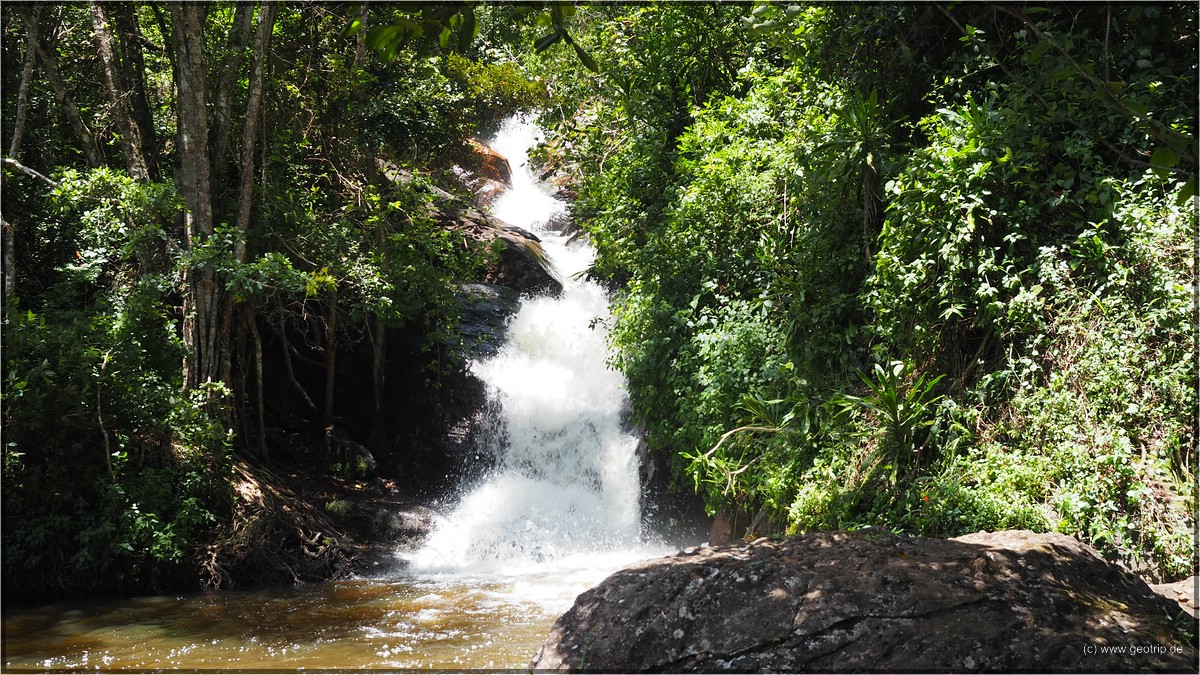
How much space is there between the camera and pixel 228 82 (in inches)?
395

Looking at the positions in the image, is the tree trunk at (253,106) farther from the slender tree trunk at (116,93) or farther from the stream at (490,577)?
the stream at (490,577)

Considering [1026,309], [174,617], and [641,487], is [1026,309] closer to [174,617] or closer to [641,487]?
[641,487]

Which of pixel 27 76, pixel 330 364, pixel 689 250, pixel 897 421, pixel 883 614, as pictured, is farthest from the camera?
pixel 330 364

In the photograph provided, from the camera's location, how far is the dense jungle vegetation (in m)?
5.33

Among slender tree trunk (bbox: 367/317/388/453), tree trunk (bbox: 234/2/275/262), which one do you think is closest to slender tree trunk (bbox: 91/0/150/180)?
tree trunk (bbox: 234/2/275/262)

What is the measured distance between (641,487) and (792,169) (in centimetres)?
510

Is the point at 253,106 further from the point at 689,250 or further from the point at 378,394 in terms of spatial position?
the point at 689,250

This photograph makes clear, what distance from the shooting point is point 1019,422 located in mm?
5727

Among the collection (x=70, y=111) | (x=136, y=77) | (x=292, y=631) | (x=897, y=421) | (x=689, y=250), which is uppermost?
(x=136, y=77)

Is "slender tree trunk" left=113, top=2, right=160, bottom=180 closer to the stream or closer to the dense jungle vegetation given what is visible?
the dense jungle vegetation

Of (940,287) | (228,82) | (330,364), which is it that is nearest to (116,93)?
(228,82)

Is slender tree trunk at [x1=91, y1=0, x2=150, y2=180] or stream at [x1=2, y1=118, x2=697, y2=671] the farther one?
slender tree trunk at [x1=91, y1=0, x2=150, y2=180]

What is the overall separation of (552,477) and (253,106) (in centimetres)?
633

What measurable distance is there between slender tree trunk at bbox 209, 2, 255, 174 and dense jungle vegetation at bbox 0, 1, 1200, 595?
2.5 inches
